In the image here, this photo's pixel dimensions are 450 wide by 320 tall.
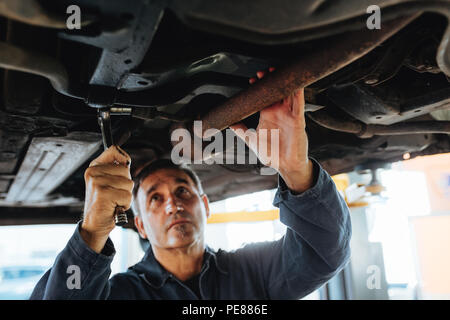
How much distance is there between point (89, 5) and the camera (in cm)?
42

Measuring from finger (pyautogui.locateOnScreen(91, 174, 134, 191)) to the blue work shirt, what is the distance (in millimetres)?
183

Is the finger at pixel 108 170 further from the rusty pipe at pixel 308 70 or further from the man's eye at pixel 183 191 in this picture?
the man's eye at pixel 183 191

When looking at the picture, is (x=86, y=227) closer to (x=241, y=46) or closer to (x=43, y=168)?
(x=43, y=168)

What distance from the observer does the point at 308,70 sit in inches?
22.4

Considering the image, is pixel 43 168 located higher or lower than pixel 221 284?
higher

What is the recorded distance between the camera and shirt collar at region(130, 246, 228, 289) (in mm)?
1251

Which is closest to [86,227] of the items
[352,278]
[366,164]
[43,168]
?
[43,168]

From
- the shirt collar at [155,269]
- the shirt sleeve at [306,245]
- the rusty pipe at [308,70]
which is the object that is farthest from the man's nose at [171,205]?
the rusty pipe at [308,70]

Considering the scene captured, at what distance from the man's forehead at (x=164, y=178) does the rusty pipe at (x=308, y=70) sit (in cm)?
66

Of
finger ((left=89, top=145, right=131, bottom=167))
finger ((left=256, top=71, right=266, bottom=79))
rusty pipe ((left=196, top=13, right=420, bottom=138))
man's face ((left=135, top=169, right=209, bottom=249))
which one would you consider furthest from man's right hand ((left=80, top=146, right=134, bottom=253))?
man's face ((left=135, top=169, right=209, bottom=249))

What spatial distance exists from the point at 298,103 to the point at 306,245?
1.60 ft

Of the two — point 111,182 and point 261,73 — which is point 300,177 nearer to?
point 261,73

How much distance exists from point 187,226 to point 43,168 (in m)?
0.51
